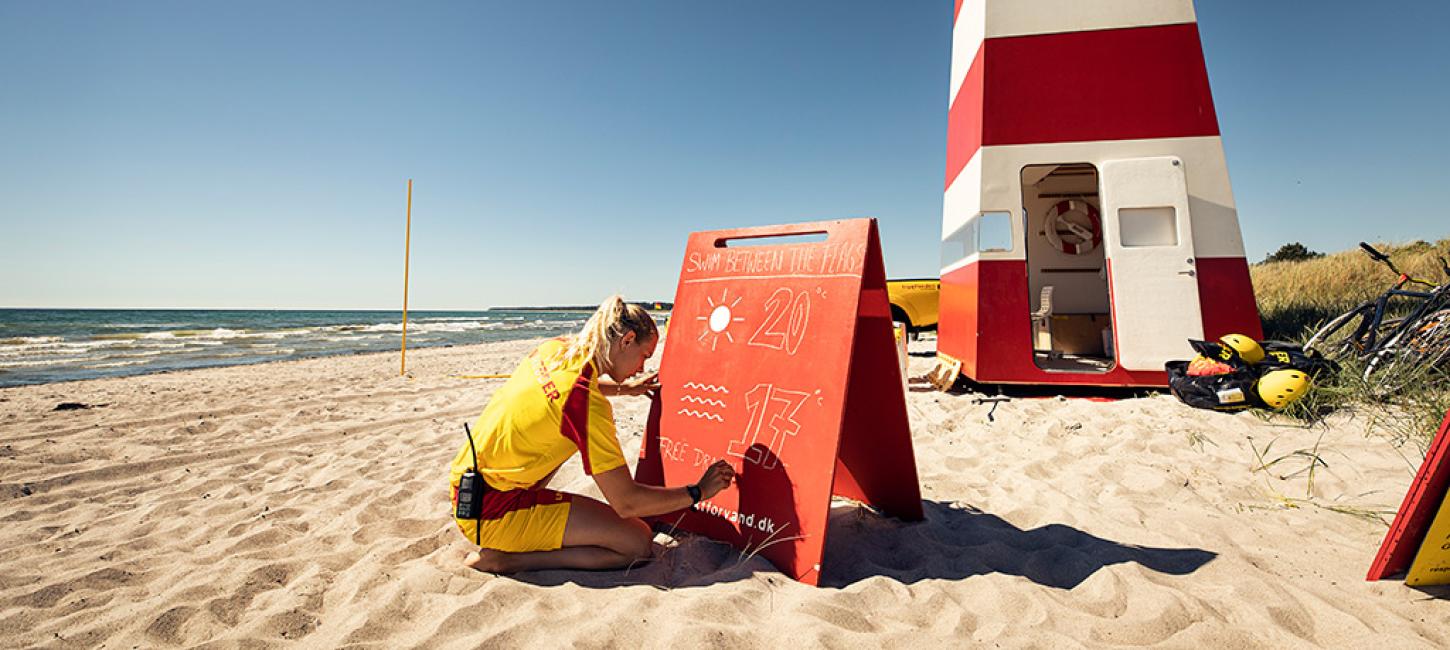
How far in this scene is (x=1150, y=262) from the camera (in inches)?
230

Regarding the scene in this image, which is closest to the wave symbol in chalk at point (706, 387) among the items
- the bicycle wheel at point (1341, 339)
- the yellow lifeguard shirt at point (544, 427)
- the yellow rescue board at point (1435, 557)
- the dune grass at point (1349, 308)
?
the yellow lifeguard shirt at point (544, 427)

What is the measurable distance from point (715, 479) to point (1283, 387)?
4.69 meters

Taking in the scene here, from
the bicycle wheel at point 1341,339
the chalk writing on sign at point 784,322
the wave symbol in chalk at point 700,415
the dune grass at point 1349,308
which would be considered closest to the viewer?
the chalk writing on sign at point 784,322

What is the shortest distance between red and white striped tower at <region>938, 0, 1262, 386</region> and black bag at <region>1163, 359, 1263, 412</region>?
750mm

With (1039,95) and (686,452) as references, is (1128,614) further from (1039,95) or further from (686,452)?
(1039,95)

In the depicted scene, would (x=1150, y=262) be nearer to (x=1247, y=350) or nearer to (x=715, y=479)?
(x=1247, y=350)

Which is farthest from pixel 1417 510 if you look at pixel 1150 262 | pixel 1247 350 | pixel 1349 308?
pixel 1349 308

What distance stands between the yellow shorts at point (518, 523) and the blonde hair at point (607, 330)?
64 cm

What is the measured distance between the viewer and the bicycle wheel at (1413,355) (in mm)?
4254

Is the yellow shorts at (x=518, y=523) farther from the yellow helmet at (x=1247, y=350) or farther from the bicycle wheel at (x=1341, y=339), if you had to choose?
the bicycle wheel at (x=1341, y=339)

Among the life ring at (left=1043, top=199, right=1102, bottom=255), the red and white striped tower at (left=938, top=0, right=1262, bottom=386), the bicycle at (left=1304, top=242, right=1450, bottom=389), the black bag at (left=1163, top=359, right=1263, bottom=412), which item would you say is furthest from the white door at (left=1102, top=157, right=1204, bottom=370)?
the life ring at (left=1043, top=199, right=1102, bottom=255)

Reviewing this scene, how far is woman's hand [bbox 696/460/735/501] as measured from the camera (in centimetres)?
247

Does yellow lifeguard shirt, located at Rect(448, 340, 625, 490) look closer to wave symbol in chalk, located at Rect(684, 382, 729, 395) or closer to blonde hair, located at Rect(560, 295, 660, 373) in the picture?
blonde hair, located at Rect(560, 295, 660, 373)

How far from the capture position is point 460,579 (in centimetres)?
240
